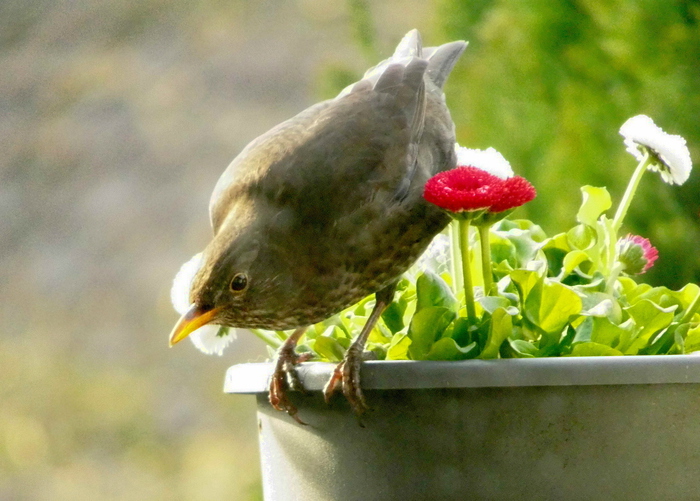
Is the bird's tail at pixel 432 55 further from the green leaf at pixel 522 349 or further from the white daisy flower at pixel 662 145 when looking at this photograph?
the green leaf at pixel 522 349

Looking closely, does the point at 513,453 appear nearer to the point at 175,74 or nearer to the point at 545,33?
the point at 545,33

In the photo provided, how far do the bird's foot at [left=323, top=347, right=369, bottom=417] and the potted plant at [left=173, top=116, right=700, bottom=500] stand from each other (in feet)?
0.05

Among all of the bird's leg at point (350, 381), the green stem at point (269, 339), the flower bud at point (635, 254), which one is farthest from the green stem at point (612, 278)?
the green stem at point (269, 339)

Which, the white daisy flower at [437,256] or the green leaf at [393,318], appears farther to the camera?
the white daisy flower at [437,256]

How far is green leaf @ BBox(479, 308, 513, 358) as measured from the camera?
4.41ft

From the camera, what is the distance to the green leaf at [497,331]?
1.34 m

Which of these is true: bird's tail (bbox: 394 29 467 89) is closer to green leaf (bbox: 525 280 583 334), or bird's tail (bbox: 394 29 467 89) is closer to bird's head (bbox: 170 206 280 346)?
bird's head (bbox: 170 206 280 346)

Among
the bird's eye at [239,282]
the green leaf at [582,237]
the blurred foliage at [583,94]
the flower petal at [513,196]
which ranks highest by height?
the blurred foliage at [583,94]

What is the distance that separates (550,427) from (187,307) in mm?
843

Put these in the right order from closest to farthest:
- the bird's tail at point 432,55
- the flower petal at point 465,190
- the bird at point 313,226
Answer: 1. the flower petal at point 465,190
2. the bird at point 313,226
3. the bird's tail at point 432,55

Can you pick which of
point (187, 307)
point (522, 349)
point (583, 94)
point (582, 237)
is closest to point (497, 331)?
point (522, 349)

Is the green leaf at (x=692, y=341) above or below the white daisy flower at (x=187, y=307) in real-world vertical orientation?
below

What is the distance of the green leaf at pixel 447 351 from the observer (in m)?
1.36

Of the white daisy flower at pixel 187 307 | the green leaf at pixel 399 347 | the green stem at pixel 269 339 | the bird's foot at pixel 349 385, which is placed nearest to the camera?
the bird's foot at pixel 349 385
